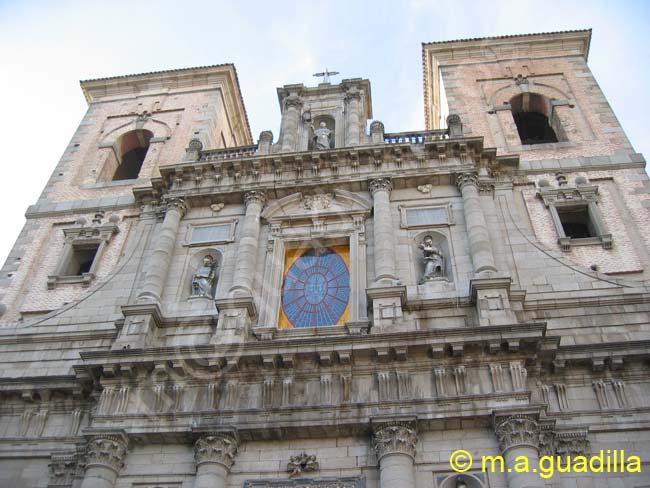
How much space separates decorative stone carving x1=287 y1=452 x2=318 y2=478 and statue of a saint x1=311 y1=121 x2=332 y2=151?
9.05 metres

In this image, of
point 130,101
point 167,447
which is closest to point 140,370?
point 167,447

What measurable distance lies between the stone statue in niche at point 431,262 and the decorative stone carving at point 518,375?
2.96 m

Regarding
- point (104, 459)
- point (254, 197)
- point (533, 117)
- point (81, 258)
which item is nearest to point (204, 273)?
point (254, 197)

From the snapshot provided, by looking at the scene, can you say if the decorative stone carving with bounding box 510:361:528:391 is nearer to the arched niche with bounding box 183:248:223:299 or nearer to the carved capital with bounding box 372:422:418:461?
the carved capital with bounding box 372:422:418:461

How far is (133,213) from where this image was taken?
18.6 meters

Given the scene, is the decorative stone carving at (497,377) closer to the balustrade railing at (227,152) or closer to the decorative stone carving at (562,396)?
the decorative stone carving at (562,396)

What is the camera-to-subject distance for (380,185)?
54.7 feet

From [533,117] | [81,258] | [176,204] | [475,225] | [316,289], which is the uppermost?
[533,117]

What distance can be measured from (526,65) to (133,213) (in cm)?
1346

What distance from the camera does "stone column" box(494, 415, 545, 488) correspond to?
10664mm

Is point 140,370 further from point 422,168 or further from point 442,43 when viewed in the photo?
point 442,43

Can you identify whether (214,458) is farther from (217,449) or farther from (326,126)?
(326,126)

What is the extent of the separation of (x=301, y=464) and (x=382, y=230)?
18.8 ft

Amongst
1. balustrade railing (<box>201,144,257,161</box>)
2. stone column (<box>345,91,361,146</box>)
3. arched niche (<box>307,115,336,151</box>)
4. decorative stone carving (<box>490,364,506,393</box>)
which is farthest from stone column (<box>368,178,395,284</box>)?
balustrade railing (<box>201,144,257,161</box>)
